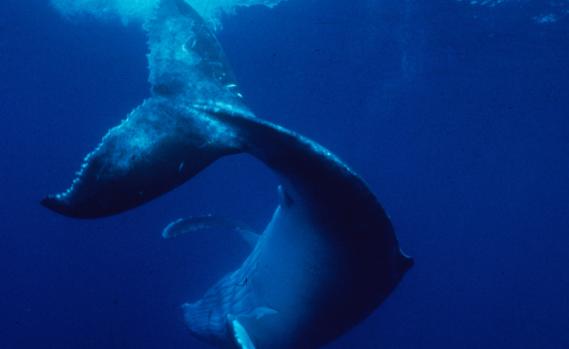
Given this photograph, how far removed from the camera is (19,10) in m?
22.3

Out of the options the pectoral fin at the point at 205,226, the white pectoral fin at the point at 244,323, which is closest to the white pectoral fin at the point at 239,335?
the white pectoral fin at the point at 244,323

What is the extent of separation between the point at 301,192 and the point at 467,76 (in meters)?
24.6

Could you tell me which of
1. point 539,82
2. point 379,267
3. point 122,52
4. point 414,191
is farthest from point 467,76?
point 414,191

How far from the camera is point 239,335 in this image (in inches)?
193

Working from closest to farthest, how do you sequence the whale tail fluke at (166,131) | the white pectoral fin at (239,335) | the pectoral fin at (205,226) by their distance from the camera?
the whale tail fluke at (166,131), the white pectoral fin at (239,335), the pectoral fin at (205,226)

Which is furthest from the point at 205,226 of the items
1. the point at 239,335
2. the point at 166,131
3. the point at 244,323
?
the point at 166,131

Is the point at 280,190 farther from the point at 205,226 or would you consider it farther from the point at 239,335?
the point at 205,226

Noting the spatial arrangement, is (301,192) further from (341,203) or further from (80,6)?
(80,6)

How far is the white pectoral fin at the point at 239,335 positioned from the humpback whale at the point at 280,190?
0.01 metres

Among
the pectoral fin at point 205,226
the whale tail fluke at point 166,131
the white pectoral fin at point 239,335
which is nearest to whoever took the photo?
the whale tail fluke at point 166,131

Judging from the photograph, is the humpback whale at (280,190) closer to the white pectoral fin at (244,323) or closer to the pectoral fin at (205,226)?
the white pectoral fin at (244,323)

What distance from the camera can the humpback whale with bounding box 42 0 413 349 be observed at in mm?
3121

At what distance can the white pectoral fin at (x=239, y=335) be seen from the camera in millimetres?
4759

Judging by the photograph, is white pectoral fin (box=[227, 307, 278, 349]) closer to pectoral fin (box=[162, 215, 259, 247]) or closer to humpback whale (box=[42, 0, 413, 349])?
humpback whale (box=[42, 0, 413, 349])
